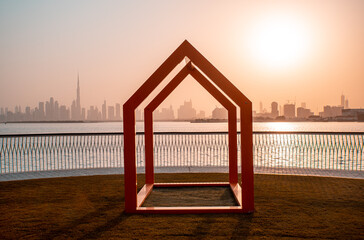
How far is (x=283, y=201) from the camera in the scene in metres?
7.22

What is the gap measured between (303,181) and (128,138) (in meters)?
6.00

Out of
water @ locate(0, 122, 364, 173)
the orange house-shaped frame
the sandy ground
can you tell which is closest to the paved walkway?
water @ locate(0, 122, 364, 173)

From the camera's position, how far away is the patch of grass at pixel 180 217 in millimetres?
5211

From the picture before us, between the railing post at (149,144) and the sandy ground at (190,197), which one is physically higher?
the railing post at (149,144)

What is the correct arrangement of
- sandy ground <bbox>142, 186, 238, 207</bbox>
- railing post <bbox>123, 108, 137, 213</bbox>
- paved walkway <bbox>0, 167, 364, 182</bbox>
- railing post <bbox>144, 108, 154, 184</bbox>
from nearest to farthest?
railing post <bbox>123, 108, 137, 213</bbox> < sandy ground <bbox>142, 186, 238, 207</bbox> < railing post <bbox>144, 108, 154, 184</bbox> < paved walkway <bbox>0, 167, 364, 182</bbox>

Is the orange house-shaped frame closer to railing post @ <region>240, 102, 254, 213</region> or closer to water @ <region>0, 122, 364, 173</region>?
railing post @ <region>240, 102, 254, 213</region>

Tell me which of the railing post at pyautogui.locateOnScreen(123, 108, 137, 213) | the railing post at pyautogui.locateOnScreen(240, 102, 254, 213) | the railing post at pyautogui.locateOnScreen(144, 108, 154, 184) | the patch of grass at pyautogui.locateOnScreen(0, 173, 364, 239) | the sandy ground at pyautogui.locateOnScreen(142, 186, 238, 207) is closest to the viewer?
the patch of grass at pyautogui.locateOnScreen(0, 173, 364, 239)

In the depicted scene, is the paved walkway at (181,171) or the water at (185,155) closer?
the paved walkway at (181,171)

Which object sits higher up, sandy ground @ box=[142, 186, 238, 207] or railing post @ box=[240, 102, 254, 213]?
railing post @ box=[240, 102, 254, 213]

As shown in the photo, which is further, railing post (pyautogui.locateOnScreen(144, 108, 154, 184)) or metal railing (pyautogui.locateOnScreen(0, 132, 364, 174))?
metal railing (pyautogui.locateOnScreen(0, 132, 364, 174))

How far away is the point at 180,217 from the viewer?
241 inches

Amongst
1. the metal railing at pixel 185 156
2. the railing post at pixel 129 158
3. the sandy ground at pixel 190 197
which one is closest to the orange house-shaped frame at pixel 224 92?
the railing post at pixel 129 158

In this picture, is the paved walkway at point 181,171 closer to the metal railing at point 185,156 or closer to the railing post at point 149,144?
the metal railing at point 185,156

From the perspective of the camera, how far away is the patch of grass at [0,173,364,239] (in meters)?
5.21
